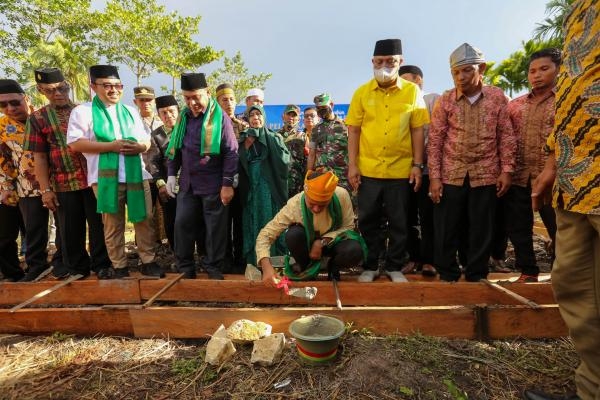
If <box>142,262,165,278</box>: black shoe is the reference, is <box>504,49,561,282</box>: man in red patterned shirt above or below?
above

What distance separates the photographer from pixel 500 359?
2178mm

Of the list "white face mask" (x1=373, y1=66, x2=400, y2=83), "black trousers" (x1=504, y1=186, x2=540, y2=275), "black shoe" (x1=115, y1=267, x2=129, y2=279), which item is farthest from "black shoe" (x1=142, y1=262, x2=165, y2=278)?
"black trousers" (x1=504, y1=186, x2=540, y2=275)

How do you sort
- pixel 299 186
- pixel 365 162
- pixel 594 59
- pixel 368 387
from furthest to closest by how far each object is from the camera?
pixel 299 186 < pixel 365 162 < pixel 368 387 < pixel 594 59

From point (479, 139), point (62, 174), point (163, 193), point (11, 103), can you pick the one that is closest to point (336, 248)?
point (479, 139)

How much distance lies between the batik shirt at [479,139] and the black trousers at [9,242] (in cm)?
449

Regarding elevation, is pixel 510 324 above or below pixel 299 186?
below

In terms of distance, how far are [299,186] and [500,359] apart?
3.24 metres

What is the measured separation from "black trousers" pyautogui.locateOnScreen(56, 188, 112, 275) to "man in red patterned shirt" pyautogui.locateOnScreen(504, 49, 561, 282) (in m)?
4.03

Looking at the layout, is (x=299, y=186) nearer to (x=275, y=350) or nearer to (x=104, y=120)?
(x=104, y=120)

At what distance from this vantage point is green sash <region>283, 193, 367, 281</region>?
2957mm

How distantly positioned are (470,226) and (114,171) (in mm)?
3340

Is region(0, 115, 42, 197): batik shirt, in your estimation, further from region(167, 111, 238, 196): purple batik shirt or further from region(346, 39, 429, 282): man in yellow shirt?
region(346, 39, 429, 282): man in yellow shirt

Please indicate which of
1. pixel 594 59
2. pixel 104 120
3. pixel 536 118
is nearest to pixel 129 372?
pixel 104 120

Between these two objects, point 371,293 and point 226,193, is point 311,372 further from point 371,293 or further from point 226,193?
point 226,193
